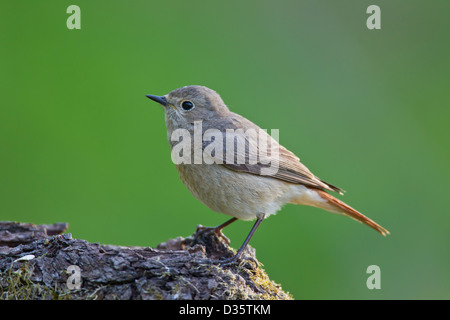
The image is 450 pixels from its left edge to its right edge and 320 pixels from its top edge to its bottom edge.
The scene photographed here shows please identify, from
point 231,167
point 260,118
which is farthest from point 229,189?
point 260,118

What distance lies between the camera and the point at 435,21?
363 inches

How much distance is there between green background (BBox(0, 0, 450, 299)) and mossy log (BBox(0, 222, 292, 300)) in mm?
2714

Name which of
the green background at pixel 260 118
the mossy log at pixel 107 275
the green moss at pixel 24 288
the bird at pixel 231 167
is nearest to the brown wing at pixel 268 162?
the bird at pixel 231 167

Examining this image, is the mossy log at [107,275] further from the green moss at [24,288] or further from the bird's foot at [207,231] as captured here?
the bird's foot at [207,231]

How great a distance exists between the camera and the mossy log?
3.42 metres

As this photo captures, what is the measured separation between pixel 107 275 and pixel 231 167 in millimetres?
1814

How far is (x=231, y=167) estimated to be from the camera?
490 centimetres

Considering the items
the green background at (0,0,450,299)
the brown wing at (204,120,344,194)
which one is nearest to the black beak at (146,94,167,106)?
the brown wing at (204,120,344,194)

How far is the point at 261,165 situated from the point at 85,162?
113 inches

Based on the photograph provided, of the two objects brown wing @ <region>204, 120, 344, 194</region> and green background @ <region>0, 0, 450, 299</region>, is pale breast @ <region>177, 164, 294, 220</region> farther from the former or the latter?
green background @ <region>0, 0, 450, 299</region>

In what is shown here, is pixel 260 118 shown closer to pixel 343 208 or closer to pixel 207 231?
pixel 343 208
